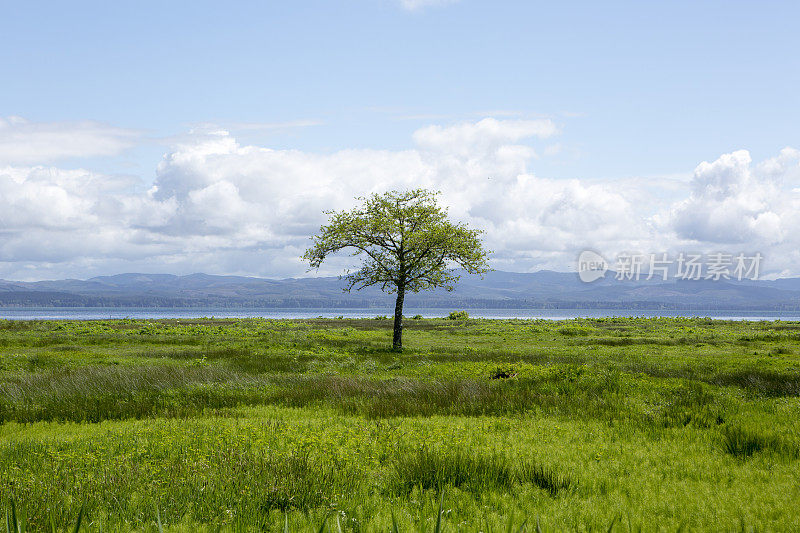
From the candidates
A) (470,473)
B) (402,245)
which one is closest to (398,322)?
(402,245)

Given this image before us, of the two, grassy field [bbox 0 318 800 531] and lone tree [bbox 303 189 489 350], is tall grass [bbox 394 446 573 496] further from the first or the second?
lone tree [bbox 303 189 489 350]

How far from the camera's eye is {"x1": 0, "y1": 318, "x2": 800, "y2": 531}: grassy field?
23.4ft

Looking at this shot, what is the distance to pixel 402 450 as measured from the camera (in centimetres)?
1028

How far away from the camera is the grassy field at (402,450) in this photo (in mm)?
7125

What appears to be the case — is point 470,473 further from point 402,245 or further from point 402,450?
point 402,245

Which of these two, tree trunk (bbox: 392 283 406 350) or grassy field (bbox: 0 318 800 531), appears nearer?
grassy field (bbox: 0 318 800 531)

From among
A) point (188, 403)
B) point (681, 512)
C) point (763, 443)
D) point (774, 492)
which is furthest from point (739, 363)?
point (188, 403)

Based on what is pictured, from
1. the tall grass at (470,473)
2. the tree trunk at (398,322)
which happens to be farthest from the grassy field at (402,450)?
the tree trunk at (398,322)

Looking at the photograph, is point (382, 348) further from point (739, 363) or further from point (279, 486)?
point (279, 486)

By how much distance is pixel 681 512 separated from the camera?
7.36 meters

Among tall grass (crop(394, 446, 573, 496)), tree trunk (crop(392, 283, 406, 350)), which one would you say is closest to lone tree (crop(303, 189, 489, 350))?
tree trunk (crop(392, 283, 406, 350))

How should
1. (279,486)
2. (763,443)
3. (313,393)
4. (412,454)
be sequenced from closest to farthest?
(279,486) → (412,454) → (763,443) → (313,393)

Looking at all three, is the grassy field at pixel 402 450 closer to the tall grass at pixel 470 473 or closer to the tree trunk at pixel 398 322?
the tall grass at pixel 470 473

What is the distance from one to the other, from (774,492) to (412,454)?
6.14 meters
